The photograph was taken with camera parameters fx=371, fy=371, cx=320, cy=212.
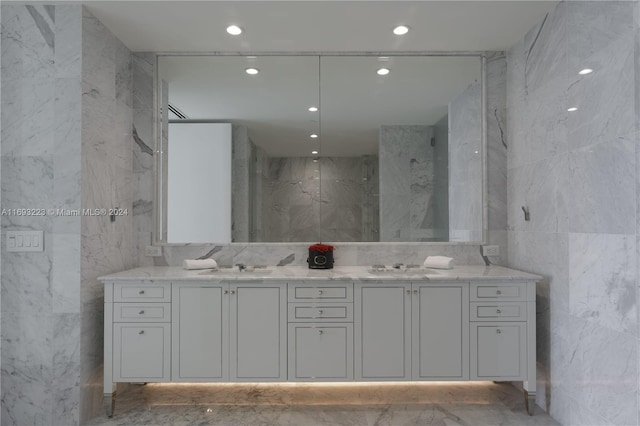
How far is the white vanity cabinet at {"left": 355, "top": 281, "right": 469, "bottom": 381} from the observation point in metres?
2.29

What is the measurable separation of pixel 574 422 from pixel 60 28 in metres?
3.77

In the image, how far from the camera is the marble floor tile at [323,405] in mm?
2250

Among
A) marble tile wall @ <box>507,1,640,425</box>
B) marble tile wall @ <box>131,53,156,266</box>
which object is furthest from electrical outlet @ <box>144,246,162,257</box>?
marble tile wall @ <box>507,1,640,425</box>

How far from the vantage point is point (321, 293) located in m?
2.31

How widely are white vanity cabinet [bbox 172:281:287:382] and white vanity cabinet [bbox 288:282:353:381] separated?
7 centimetres

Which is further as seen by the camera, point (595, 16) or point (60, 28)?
point (60, 28)

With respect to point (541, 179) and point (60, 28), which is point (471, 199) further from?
point (60, 28)

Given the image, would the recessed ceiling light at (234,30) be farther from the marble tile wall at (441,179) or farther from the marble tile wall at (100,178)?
the marble tile wall at (441,179)

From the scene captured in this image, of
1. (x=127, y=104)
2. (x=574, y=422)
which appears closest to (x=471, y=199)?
(x=574, y=422)

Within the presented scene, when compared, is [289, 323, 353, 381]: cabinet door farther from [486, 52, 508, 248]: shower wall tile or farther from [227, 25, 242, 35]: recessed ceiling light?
[227, 25, 242, 35]: recessed ceiling light

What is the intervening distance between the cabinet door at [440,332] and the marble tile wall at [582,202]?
552 millimetres

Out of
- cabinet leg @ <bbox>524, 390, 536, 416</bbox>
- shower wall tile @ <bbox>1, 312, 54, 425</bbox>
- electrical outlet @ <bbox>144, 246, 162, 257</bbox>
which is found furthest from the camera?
electrical outlet @ <bbox>144, 246, 162, 257</bbox>

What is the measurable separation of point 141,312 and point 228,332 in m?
0.55

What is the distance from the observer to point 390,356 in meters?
2.30
